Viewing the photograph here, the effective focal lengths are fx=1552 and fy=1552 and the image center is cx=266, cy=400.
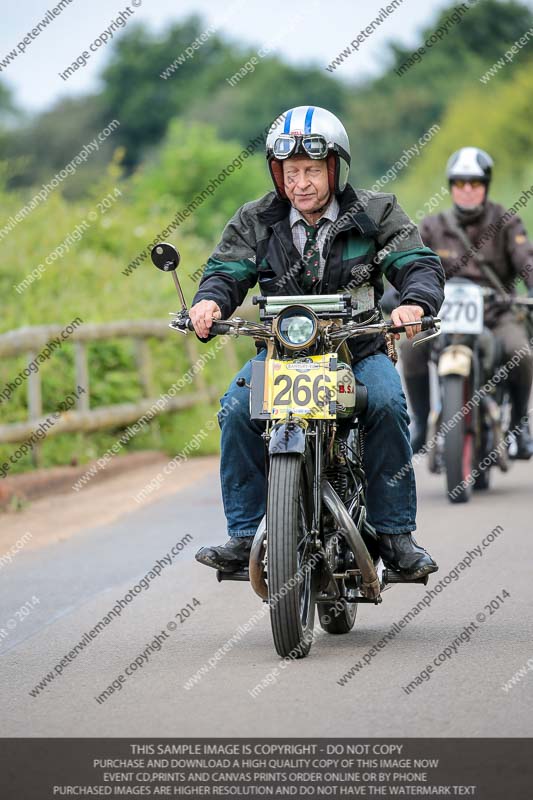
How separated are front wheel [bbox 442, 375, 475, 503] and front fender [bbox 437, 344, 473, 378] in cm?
5

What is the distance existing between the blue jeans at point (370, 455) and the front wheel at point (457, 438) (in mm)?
4163

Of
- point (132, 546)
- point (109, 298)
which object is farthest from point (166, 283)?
point (132, 546)

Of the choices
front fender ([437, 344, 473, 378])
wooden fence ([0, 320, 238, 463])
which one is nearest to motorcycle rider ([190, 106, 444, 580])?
front fender ([437, 344, 473, 378])

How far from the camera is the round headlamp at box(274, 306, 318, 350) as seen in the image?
233 inches

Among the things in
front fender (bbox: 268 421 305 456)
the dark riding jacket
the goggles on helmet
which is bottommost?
front fender (bbox: 268 421 305 456)

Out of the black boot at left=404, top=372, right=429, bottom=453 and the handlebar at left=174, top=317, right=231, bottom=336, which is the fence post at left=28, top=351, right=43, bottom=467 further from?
the handlebar at left=174, top=317, right=231, bottom=336

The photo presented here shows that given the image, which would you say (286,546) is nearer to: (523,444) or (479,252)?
(479,252)

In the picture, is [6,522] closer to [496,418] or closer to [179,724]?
[496,418]

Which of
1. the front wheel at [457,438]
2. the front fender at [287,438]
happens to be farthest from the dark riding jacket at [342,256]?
the front wheel at [457,438]

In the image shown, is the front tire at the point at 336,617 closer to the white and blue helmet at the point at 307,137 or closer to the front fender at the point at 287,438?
the front fender at the point at 287,438

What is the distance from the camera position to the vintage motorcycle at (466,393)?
35.2 feet

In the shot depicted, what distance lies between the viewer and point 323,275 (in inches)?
251

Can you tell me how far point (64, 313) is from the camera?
1538cm
